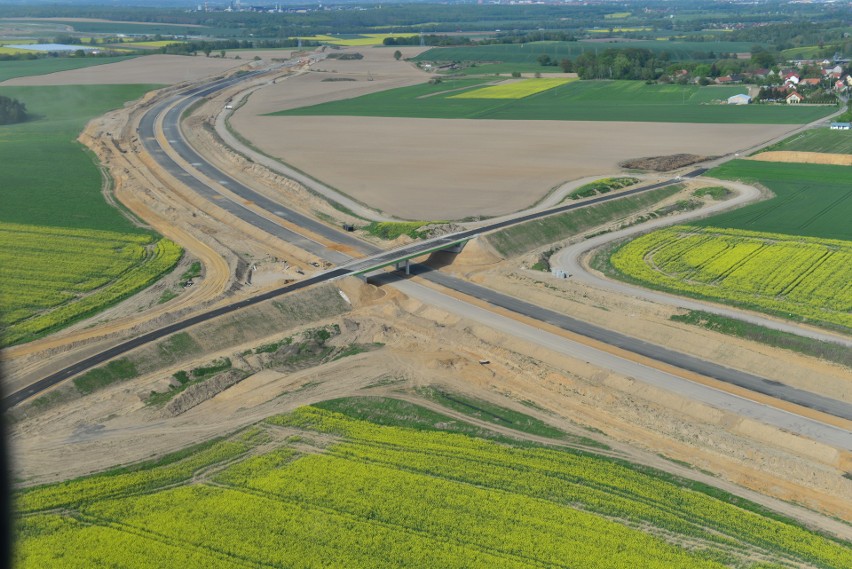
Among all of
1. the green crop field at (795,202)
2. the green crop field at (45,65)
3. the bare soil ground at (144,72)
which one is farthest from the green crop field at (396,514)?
the green crop field at (45,65)

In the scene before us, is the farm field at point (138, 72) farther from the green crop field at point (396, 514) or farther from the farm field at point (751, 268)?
the green crop field at point (396, 514)

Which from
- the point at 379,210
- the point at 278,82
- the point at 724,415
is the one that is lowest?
the point at 724,415

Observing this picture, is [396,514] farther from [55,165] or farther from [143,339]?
[55,165]

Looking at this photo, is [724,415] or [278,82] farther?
[278,82]

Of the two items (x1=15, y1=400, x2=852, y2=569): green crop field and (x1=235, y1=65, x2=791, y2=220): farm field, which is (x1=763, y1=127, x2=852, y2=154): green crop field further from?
(x1=15, y1=400, x2=852, y2=569): green crop field

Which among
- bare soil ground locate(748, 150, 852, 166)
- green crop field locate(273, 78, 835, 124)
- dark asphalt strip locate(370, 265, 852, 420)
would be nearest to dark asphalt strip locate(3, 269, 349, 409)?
dark asphalt strip locate(370, 265, 852, 420)

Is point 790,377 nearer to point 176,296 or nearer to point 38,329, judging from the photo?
point 176,296

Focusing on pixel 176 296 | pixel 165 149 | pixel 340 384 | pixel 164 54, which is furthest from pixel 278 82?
pixel 340 384
